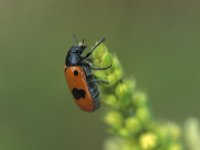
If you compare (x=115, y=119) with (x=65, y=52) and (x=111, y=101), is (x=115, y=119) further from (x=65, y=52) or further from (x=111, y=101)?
(x=65, y=52)

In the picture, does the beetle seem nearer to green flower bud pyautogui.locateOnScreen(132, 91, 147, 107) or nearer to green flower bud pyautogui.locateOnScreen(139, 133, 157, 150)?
green flower bud pyautogui.locateOnScreen(132, 91, 147, 107)

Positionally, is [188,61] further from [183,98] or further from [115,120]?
[115,120]

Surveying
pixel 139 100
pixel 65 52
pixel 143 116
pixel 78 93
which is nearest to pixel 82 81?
pixel 78 93

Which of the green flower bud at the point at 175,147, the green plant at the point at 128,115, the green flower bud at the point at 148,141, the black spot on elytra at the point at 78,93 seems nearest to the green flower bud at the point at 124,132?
the green plant at the point at 128,115

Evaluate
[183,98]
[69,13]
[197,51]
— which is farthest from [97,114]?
Answer: [69,13]

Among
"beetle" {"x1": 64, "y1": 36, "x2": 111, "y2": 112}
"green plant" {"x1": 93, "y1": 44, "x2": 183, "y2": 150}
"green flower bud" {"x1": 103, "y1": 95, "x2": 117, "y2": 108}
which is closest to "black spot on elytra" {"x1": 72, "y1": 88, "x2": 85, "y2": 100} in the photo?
"beetle" {"x1": 64, "y1": 36, "x2": 111, "y2": 112}
